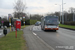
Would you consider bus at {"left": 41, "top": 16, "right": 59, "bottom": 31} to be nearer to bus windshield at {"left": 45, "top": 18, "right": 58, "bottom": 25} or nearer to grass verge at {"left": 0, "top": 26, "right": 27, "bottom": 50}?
bus windshield at {"left": 45, "top": 18, "right": 58, "bottom": 25}

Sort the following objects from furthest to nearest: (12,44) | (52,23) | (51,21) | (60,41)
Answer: (51,21) → (52,23) → (60,41) → (12,44)

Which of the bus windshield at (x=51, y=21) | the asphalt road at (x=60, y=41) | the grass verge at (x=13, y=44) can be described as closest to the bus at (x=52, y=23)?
the bus windshield at (x=51, y=21)

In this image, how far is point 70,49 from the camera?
8.76 m

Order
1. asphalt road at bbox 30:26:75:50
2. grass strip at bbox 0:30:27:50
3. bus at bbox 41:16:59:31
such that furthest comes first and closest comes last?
bus at bbox 41:16:59:31
asphalt road at bbox 30:26:75:50
grass strip at bbox 0:30:27:50

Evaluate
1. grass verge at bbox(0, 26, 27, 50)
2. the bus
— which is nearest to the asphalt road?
grass verge at bbox(0, 26, 27, 50)

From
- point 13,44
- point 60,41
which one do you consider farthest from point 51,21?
point 13,44

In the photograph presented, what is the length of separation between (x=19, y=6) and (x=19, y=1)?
1828 mm

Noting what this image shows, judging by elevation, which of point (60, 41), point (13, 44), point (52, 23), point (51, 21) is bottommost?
point (60, 41)

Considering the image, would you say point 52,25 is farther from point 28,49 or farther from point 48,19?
point 28,49

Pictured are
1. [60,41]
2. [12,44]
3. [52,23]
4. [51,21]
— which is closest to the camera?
[12,44]

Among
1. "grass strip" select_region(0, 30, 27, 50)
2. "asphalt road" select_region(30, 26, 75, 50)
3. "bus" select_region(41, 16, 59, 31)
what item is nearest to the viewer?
"grass strip" select_region(0, 30, 27, 50)

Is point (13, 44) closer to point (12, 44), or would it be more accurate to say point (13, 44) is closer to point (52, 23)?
point (12, 44)

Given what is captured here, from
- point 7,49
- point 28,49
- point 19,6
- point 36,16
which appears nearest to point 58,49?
point 28,49

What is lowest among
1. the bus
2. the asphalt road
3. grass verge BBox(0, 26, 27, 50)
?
the asphalt road
